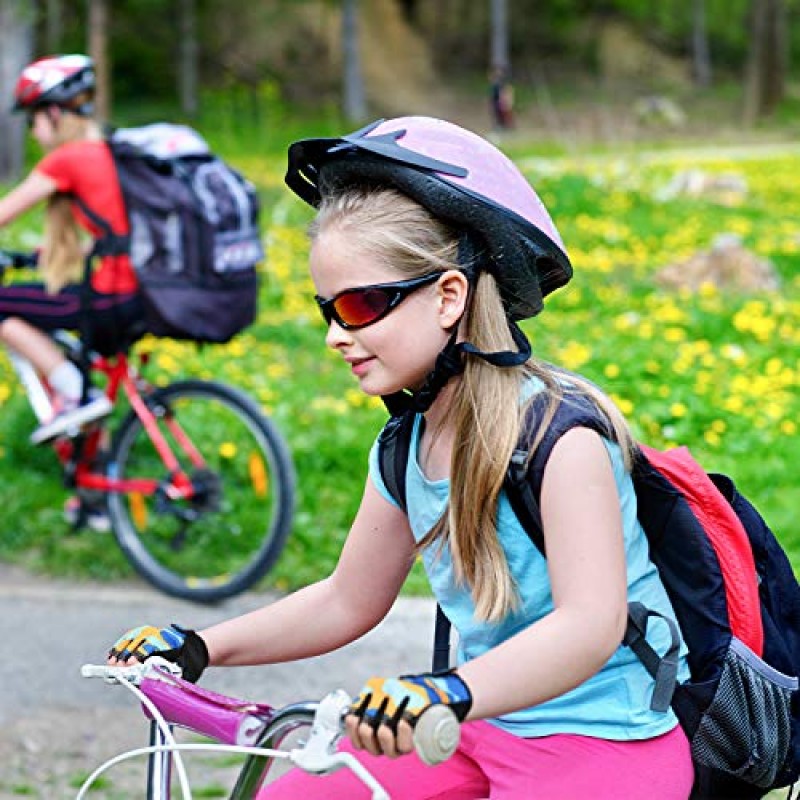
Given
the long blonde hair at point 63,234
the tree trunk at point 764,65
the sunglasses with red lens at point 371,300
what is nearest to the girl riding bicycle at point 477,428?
the sunglasses with red lens at point 371,300

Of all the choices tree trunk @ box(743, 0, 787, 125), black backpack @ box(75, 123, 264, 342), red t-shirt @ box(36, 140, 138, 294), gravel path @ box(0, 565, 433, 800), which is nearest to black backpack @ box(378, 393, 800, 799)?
gravel path @ box(0, 565, 433, 800)

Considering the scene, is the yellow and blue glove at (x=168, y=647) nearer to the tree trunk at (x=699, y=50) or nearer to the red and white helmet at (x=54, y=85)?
the red and white helmet at (x=54, y=85)

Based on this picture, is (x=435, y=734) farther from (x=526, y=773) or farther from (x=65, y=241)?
(x=65, y=241)

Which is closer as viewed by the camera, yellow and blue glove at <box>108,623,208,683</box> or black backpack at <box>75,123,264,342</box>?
yellow and blue glove at <box>108,623,208,683</box>

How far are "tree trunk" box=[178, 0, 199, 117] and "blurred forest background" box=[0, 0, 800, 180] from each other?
0.04m

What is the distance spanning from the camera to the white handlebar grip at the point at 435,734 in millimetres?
1644

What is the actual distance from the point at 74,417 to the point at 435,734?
13.4 feet

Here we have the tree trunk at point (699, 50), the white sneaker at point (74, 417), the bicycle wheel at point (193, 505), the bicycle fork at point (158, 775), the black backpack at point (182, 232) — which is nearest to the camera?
the bicycle fork at point (158, 775)

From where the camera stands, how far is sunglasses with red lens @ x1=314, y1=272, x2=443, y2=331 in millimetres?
2020

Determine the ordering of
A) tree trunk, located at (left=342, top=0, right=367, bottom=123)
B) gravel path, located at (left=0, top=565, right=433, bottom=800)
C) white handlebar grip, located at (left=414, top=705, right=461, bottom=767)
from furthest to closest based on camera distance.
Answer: tree trunk, located at (left=342, top=0, right=367, bottom=123)
gravel path, located at (left=0, top=565, right=433, bottom=800)
white handlebar grip, located at (left=414, top=705, right=461, bottom=767)

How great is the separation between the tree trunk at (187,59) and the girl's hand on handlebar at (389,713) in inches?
1367

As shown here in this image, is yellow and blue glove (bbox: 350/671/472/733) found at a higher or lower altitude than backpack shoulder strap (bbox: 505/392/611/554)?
lower

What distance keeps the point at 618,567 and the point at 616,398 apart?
16.0ft

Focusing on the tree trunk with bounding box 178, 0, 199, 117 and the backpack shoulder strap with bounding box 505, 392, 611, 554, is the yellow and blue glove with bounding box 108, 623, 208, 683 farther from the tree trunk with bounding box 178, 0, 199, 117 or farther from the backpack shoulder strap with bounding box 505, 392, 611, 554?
the tree trunk with bounding box 178, 0, 199, 117
